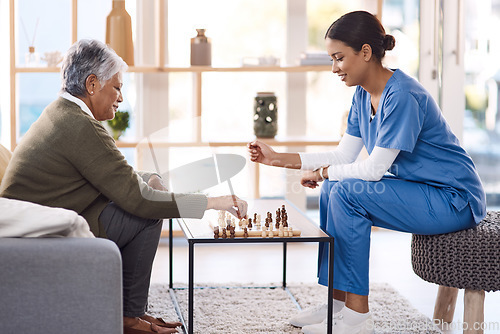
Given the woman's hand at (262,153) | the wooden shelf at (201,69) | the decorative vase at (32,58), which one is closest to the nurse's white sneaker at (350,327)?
A: the woman's hand at (262,153)

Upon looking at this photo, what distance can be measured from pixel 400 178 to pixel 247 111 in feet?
6.20

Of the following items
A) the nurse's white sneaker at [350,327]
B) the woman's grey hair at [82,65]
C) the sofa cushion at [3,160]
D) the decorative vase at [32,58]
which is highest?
the decorative vase at [32,58]

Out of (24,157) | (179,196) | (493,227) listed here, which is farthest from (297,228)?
(24,157)

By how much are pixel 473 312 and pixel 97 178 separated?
1268 millimetres

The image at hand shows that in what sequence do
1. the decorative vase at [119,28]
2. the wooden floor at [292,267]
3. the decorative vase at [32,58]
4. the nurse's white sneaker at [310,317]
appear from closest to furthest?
1. the nurse's white sneaker at [310,317]
2. the wooden floor at [292,267]
3. the decorative vase at [119,28]
4. the decorative vase at [32,58]

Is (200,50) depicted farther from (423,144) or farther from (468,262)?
(468,262)

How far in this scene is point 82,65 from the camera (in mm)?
2068

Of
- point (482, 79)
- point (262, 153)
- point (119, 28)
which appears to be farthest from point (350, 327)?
point (482, 79)

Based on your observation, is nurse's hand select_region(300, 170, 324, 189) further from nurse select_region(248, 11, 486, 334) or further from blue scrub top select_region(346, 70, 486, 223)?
blue scrub top select_region(346, 70, 486, 223)

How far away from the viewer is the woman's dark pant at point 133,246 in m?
2.11

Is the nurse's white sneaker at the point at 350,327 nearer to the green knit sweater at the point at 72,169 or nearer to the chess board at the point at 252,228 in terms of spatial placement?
the chess board at the point at 252,228

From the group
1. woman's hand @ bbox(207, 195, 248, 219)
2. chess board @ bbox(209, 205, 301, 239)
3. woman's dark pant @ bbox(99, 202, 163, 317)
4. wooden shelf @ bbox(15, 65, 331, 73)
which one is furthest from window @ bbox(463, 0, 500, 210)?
woman's dark pant @ bbox(99, 202, 163, 317)

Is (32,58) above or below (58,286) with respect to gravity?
above

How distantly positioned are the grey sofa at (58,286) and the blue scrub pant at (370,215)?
880 mm
